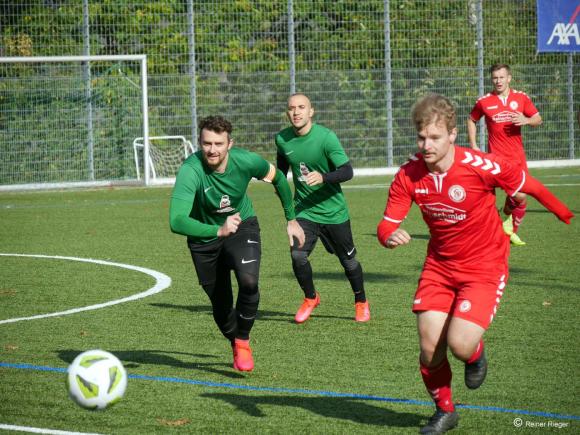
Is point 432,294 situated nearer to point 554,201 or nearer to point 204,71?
point 554,201

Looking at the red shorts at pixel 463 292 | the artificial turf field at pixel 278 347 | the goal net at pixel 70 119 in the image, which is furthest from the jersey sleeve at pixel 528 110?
the goal net at pixel 70 119

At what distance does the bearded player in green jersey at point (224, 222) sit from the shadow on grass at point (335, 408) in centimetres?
76

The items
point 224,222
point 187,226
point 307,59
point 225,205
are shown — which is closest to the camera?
point 187,226

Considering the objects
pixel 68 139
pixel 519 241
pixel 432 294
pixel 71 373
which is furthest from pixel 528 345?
pixel 68 139

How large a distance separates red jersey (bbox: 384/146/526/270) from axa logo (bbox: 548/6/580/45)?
75.3ft

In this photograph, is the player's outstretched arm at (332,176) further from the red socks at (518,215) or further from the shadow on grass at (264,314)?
the red socks at (518,215)

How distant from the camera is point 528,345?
7.71m

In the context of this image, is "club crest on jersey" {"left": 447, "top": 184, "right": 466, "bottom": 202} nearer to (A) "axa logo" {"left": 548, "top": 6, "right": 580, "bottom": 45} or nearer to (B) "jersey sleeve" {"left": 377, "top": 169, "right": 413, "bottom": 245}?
(B) "jersey sleeve" {"left": 377, "top": 169, "right": 413, "bottom": 245}

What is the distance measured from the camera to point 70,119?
23.8 metres

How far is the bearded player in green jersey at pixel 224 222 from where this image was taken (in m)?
7.03

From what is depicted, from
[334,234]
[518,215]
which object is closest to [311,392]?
[334,234]

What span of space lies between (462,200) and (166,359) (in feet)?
9.45

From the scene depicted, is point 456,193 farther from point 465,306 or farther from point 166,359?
point 166,359

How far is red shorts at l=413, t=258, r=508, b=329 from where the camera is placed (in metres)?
5.66
